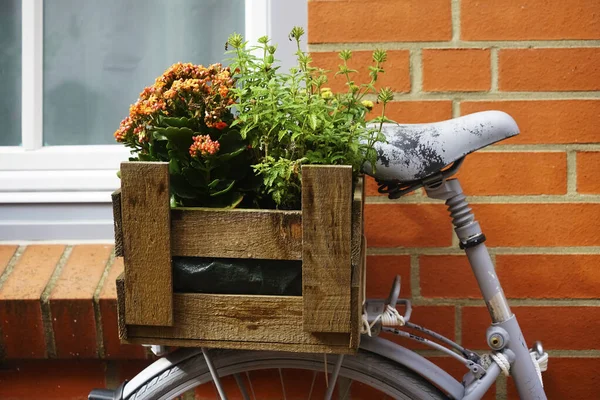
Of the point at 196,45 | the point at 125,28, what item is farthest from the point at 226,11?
the point at 125,28

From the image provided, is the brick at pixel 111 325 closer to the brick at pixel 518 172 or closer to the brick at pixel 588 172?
the brick at pixel 518 172

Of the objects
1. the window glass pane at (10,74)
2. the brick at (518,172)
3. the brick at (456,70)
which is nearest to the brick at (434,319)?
the brick at (518,172)

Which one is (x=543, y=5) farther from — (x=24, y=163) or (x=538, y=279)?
(x=24, y=163)

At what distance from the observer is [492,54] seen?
1917 millimetres

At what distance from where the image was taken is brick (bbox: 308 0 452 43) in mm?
1913

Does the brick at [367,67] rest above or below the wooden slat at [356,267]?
above

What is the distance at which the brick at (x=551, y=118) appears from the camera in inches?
75.7

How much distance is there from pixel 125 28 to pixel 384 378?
1227mm

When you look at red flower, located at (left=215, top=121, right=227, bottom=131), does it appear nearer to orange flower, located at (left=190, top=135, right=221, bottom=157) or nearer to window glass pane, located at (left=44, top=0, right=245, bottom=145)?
orange flower, located at (left=190, top=135, right=221, bottom=157)

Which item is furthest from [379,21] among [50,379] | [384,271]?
[50,379]

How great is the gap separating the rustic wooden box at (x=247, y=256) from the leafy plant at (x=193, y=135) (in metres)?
0.07

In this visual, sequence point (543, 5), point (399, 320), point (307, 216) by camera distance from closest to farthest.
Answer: point (307, 216) < point (399, 320) < point (543, 5)

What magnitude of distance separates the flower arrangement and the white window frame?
0.65 m

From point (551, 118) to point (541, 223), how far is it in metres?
0.27
